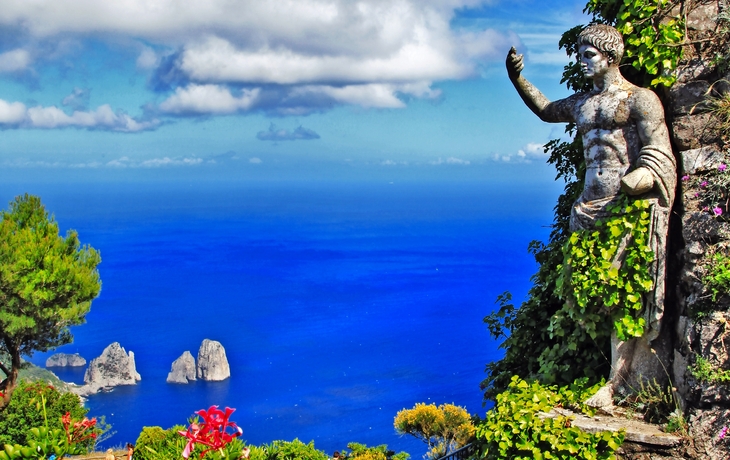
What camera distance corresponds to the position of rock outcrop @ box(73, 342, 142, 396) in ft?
146

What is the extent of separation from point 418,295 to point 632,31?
73141 mm

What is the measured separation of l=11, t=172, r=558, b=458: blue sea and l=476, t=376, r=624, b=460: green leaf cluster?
4139 millimetres

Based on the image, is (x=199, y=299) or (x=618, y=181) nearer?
(x=618, y=181)

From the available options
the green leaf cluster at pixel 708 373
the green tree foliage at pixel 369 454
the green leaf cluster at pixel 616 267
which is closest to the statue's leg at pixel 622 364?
the green leaf cluster at pixel 616 267

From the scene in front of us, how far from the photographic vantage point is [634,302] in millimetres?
5398

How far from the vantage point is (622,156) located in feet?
17.8

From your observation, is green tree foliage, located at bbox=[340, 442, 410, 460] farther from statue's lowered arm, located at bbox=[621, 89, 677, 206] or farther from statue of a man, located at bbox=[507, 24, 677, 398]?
statue's lowered arm, located at bbox=[621, 89, 677, 206]

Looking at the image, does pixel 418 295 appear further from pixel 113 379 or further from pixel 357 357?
pixel 113 379

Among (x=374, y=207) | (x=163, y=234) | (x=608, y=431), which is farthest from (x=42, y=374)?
(x=374, y=207)

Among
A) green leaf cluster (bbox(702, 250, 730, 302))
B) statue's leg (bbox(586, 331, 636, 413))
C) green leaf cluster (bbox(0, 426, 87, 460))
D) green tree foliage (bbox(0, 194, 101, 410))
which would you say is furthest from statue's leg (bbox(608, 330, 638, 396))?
green tree foliage (bbox(0, 194, 101, 410))

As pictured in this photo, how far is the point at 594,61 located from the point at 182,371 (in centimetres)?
4536

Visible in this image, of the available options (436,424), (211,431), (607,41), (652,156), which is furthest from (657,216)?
(436,424)

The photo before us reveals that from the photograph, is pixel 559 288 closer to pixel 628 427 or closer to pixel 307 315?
pixel 628 427

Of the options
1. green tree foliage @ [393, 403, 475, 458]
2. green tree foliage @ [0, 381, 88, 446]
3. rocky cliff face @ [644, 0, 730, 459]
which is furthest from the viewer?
green tree foliage @ [393, 403, 475, 458]
